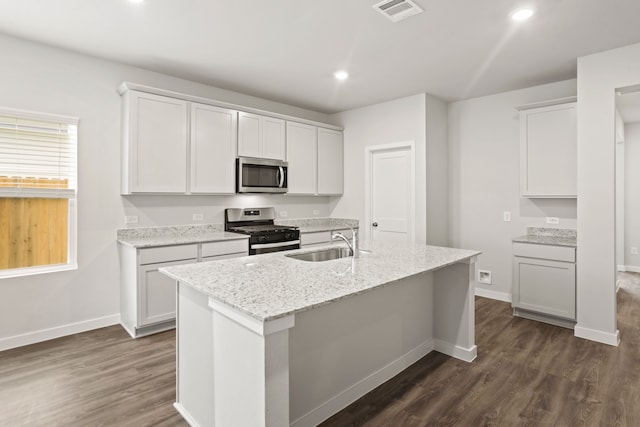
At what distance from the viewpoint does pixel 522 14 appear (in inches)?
103

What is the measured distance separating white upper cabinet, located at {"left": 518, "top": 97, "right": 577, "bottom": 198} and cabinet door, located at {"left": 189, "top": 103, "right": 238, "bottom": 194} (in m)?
3.38

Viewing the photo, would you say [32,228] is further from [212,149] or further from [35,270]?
[212,149]

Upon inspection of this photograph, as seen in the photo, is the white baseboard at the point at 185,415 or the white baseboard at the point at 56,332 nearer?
the white baseboard at the point at 185,415

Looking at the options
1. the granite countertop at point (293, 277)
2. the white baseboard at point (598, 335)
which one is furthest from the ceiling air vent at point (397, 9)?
the white baseboard at point (598, 335)

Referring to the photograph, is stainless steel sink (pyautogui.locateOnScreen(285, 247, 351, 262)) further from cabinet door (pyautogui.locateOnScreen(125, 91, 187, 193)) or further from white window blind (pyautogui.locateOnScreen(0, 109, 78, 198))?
white window blind (pyautogui.locateOnScreen(0, 109, 78, 198))

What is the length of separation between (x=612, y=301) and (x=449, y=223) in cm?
210

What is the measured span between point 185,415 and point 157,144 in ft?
8.46

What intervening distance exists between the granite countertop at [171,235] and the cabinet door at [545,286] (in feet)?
10.1

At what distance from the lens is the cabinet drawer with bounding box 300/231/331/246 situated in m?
4.67

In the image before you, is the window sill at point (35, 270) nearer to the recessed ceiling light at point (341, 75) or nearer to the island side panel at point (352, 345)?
the island side panel at point (352, 345)

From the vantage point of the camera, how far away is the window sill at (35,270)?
3104mm

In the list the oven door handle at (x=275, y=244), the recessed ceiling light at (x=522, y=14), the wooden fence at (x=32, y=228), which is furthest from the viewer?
the oven door handle at (x=275, y=244)

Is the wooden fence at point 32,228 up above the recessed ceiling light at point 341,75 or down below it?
below

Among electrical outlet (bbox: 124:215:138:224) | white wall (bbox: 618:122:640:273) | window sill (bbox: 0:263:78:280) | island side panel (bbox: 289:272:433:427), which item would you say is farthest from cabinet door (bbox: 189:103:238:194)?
white wall (bbox: 618:122:640:273)
